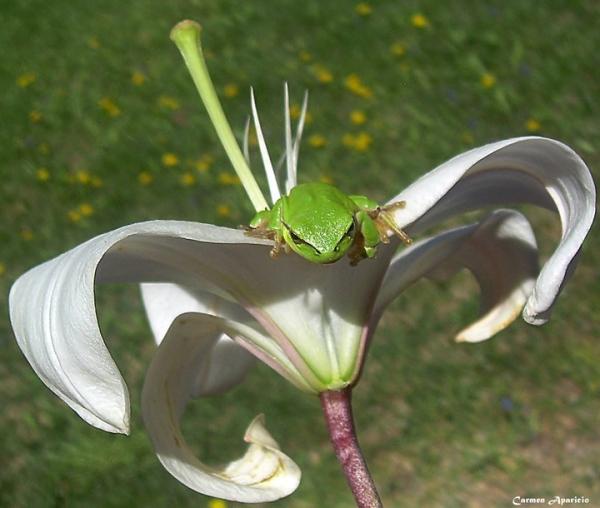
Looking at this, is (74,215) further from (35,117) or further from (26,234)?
(35,117)

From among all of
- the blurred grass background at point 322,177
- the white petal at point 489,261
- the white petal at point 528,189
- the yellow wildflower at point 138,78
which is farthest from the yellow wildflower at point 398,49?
the white petal at point 528,189

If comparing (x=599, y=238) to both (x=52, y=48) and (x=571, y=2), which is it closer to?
(x=571, y=2)

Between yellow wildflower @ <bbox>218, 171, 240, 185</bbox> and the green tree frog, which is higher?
the green tree frog

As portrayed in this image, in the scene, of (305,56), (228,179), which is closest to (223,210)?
(228,179)

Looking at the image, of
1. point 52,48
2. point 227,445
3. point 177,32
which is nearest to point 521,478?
point 227,445

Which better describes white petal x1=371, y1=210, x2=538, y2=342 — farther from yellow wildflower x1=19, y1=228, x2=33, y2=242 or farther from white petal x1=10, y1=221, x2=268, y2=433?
yellow wildflower x1=19, y1=228, x2=33, y2=242

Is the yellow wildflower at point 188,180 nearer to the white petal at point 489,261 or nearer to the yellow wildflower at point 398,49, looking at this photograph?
the yellow wildflower at point 398,49

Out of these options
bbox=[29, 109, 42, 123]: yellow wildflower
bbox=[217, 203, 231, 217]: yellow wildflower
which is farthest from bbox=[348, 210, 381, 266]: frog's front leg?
bbox=[29, 109, 42, 123]: yellow wildflower
